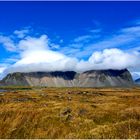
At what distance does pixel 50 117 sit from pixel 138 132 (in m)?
13.0

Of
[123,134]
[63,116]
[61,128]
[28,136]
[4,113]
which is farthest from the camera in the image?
[4,113]

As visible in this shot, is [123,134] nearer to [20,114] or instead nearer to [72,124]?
[72,124]

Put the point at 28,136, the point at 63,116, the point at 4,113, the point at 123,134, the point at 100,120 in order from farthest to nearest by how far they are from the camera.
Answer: the point at 4,113, the point at 63,116, the point at 100,120, the point at 28,136, the point at 123,134

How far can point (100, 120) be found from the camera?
29.9 meters

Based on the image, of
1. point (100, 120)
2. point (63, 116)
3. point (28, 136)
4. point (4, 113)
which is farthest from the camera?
point (4, 113)

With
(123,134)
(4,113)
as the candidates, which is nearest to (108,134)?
(123,134)

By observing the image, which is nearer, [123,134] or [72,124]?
[123,134]

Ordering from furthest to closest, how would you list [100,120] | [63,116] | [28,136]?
[63,116] < [100,120] < [28,136]

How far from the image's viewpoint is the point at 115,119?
29.9 meters

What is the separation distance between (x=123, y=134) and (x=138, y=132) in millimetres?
1204

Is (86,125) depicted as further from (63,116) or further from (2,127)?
(2,127)

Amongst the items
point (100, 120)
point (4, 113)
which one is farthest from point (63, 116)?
point (4, 113)

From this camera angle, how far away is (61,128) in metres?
25.9

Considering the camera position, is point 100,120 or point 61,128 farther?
point 100,120
